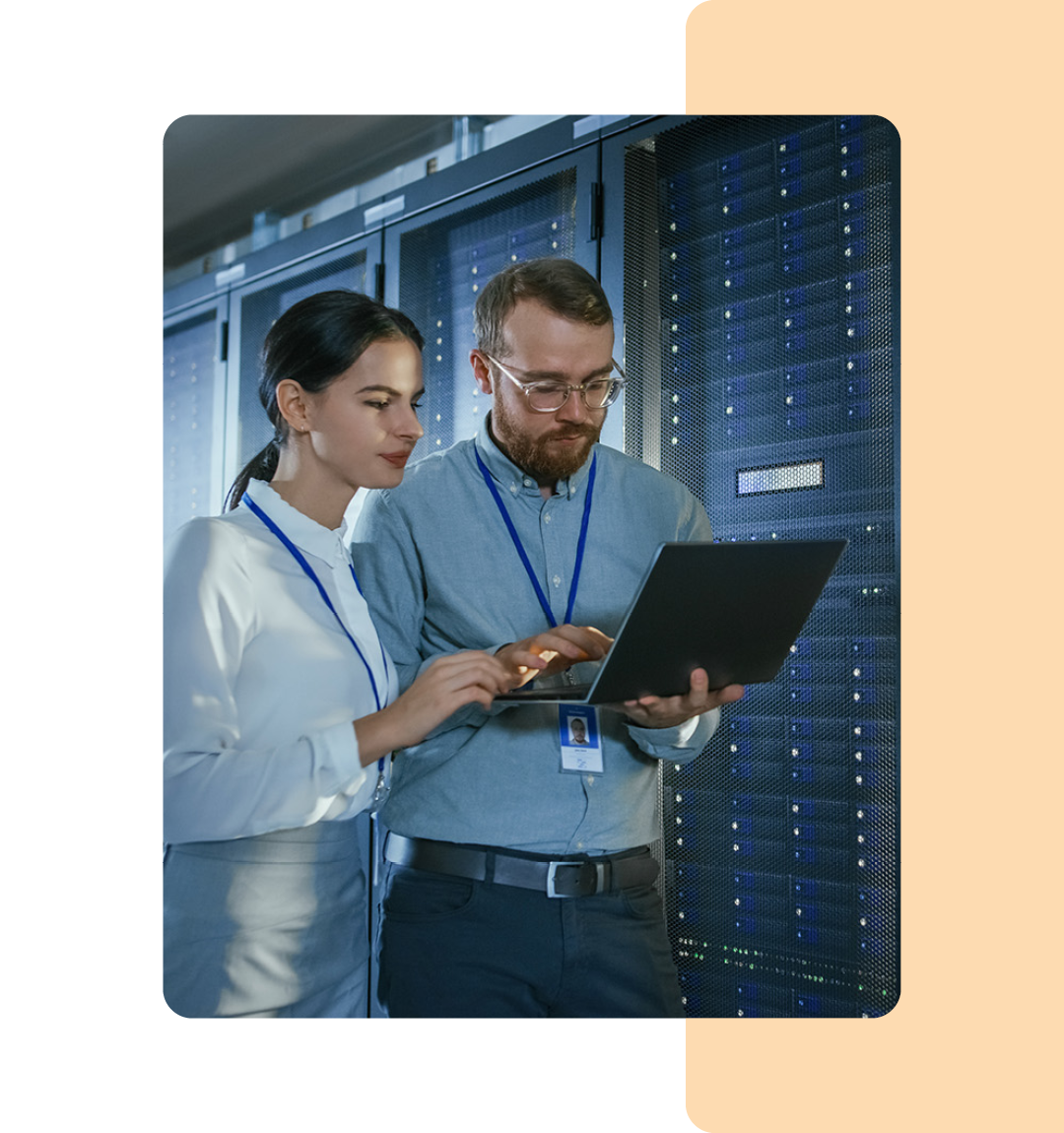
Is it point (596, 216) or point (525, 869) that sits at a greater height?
point (596, 216)

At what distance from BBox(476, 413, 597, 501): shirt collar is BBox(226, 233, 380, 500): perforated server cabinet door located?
39 cm

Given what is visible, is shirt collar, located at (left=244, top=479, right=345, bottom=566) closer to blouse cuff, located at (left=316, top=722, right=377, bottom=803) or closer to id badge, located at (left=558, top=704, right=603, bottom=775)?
blouse cuff, located at (left=316, top=722, right=377, bottom=803)

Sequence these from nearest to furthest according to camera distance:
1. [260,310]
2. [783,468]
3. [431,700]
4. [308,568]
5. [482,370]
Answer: [431,700] < [308,568] < [482,370] < [783,468] < [260,310]

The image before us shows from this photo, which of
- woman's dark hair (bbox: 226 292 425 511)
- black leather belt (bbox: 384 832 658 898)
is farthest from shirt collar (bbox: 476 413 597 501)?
black leather belt (bbox: 384 832 658 898)

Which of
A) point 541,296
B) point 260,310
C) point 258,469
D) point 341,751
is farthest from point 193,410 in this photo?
point 341,751

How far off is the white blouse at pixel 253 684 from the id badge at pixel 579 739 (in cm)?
35

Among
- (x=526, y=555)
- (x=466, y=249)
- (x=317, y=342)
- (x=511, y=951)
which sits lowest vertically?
(x=511, y=951)

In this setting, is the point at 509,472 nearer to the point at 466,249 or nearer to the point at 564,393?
the point at 564,393

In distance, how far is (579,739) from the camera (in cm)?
202

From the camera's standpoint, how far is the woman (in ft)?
5.80

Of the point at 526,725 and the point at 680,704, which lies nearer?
the point at 680,704

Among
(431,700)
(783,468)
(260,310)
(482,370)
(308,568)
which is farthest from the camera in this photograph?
(260,310)

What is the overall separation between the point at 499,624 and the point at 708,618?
41 cm
